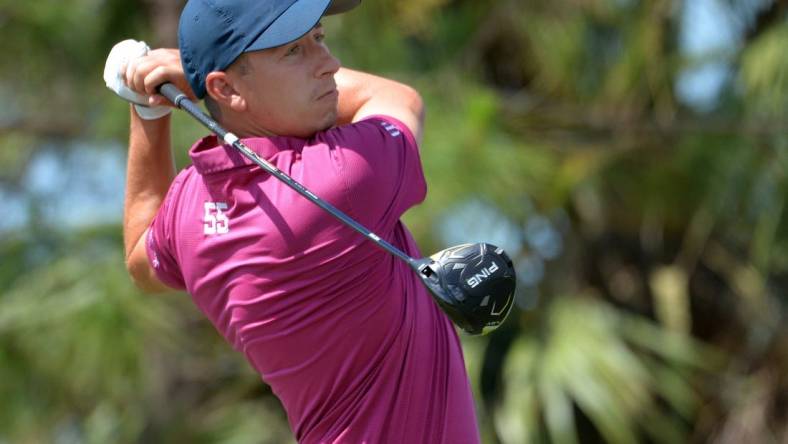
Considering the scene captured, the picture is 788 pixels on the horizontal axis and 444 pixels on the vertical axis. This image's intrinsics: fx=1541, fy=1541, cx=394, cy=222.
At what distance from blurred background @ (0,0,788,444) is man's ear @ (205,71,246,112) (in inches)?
175

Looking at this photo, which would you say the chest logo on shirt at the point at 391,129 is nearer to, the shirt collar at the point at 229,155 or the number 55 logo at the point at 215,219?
the shirt collar at the point at 229,155

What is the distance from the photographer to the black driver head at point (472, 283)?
286 cm

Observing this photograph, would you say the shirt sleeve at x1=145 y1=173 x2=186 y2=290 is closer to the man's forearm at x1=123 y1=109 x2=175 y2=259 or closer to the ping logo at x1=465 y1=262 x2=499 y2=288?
the man's forearm at x1=123 y1=109 x2=175 y2=259

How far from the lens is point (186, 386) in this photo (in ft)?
28.9

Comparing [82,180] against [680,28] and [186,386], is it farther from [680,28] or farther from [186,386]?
[680,28]

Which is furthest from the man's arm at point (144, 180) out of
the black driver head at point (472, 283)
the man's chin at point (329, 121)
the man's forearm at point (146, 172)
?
the black driver head at point (472, 283)

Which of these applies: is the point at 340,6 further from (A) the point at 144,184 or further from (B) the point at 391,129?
(A) the point at 144,184

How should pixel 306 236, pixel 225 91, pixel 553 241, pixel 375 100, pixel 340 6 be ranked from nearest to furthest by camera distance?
1. pixel 306 236
2. pixel 225 91
3. pixel 340 6
4. pixel 375 100
5. pixel 553 241

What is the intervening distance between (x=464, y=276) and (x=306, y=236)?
1.13 ft

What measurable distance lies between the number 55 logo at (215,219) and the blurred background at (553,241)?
447cm

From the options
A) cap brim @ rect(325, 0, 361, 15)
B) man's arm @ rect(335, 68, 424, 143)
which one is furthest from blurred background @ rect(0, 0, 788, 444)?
cap brim @ rect(325, 0, 361, 15)

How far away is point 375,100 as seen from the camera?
132 inches

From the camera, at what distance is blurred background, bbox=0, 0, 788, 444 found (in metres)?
7.84

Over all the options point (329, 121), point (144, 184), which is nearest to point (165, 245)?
point (144, 184)
